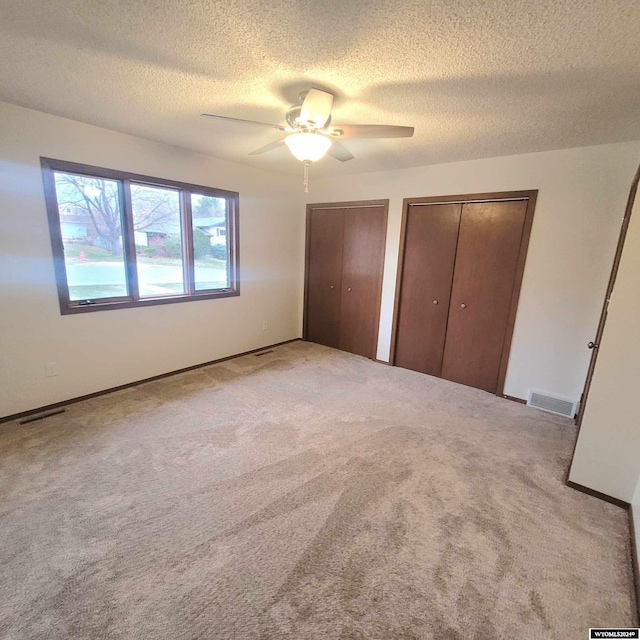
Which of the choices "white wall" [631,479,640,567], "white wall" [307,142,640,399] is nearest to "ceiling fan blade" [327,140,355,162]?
"white wall" [307,142,640,399]

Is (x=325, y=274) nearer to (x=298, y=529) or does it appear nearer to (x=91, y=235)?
(x=91, y=235)

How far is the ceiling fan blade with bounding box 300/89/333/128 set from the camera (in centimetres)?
175

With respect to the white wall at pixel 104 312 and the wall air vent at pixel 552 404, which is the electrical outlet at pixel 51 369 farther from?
the wall air vent at pixel 552 404

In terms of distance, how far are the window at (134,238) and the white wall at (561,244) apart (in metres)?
2.59

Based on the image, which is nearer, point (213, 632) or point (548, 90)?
point (213, 632)

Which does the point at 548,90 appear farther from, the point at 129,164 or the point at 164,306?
the point at 164,306

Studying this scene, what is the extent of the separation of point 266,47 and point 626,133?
2588mm

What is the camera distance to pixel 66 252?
2.60 metres

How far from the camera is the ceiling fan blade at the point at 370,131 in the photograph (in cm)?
178

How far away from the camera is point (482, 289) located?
3219 mm

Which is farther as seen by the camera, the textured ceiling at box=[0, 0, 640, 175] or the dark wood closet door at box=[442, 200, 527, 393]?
the dark wood closet door at box=[442, 200, 527, 393]

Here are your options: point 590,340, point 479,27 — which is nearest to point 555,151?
Result: point 590,340

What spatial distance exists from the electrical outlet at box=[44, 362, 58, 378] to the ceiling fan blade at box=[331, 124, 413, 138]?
287cm

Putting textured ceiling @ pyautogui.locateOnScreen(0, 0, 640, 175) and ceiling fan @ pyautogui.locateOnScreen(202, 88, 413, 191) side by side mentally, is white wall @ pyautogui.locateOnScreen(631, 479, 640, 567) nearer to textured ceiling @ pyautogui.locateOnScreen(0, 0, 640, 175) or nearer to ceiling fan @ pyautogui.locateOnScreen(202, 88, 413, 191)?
textured ceiling @ pyautogui.locateOnScreen(0, 0, 640, 175)
